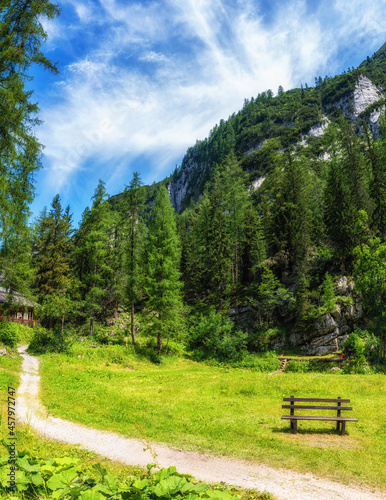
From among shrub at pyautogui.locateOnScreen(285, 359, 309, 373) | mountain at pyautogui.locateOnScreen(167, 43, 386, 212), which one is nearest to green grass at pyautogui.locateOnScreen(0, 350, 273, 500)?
Result: shrub at pyautogui.locateOnScreen(285, 359, 309, 373)

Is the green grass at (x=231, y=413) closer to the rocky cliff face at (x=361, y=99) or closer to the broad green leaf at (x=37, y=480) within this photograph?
the broad green leaf at (x=37, y=480)

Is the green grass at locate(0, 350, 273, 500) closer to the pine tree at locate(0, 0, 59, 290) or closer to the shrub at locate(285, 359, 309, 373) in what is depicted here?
the pine tree at locate(0, 0, 59, 290)

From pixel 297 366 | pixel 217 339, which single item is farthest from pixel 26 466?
pixel 217 339

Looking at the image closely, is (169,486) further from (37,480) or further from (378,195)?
(378,195)

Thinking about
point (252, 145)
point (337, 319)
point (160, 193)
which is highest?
point (252, 145)

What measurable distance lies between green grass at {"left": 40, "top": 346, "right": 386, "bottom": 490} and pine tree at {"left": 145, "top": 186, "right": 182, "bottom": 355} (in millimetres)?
7057

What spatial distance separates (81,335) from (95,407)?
22.4 meters

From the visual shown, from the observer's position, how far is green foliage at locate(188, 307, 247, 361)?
32781 mm

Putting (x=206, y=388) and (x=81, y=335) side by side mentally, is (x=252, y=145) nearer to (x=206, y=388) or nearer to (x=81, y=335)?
(x=81, y=335)

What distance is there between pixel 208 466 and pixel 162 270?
22661 millimetres

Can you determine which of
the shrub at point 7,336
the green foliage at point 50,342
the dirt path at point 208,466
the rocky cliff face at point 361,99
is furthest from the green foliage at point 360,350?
the rocky cliff face at point 361,99

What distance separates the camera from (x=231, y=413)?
13242 mm

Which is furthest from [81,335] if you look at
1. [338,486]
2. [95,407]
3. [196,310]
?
[338,486]

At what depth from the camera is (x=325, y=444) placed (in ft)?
31.9
